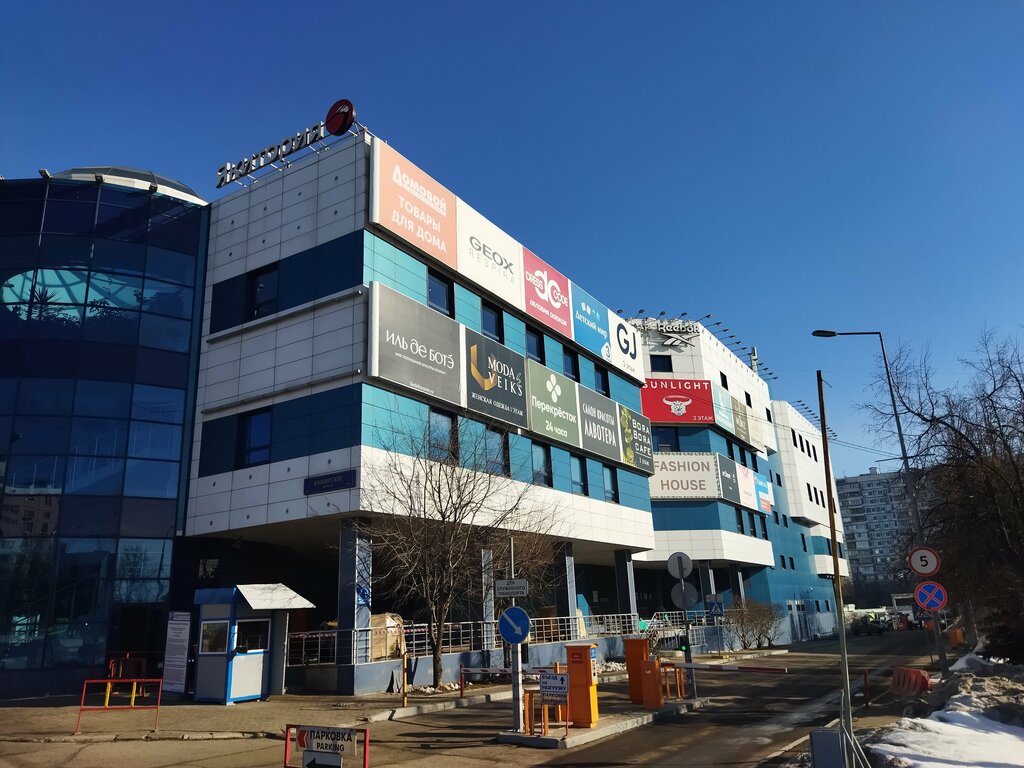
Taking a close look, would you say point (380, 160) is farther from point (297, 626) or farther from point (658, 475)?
point (658, 475)

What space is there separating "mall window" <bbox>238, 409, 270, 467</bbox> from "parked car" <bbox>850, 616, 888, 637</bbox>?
2307 inches

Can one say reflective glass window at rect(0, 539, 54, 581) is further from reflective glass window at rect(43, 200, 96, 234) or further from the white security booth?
reflective glass window at rect(43, 200, 96, 234)

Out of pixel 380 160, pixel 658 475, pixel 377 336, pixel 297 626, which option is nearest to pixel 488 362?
pixel 377 336

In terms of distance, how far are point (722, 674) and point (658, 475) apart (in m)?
20.2

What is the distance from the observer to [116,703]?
1947cm

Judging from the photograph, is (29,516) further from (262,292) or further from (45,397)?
(262,292)

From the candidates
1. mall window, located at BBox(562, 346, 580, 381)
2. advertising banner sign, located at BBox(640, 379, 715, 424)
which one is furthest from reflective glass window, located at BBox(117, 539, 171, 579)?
advertising banner sign, located at BBox(640, 379, 715, 424)

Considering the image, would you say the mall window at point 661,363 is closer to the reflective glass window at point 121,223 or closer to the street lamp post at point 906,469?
the street lamp post at point 906,469

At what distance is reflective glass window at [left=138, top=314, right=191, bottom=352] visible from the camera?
2533cm

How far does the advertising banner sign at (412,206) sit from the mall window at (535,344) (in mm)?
6485

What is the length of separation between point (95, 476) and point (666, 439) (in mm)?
34891

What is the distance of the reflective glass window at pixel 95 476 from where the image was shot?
75.4 feet

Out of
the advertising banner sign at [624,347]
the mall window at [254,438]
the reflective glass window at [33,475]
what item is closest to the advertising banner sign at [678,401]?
the advertising banner sign at [624,347]

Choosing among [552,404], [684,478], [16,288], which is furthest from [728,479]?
[16,288]
